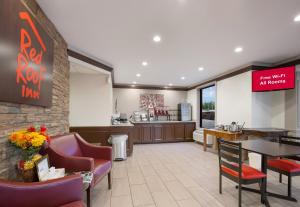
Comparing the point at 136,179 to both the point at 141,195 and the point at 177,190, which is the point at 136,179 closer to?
the point at 141,195

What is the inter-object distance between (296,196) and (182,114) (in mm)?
5217

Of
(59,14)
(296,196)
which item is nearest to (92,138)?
(59,14)

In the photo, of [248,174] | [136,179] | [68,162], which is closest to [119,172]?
[136,179]

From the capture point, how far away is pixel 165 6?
2016mm

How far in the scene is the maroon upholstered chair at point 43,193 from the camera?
1.22 metres

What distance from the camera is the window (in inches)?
249

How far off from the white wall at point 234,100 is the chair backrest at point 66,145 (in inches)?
163

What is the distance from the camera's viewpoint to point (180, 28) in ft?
8.33

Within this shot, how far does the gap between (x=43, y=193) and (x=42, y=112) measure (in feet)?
4.18

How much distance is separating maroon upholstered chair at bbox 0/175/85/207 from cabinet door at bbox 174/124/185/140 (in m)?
5.91

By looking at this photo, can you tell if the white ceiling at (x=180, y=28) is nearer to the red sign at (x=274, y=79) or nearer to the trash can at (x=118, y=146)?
the red sign at (x=274, y=79)

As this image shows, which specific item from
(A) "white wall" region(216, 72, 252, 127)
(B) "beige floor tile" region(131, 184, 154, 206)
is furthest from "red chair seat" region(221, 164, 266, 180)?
(A) "white wall" region(216, 72, 252, 127)

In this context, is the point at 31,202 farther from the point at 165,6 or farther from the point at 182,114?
the point at 182,114

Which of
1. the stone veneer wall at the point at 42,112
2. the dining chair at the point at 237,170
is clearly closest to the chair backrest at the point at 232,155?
the dining chair at the point at 237,170
